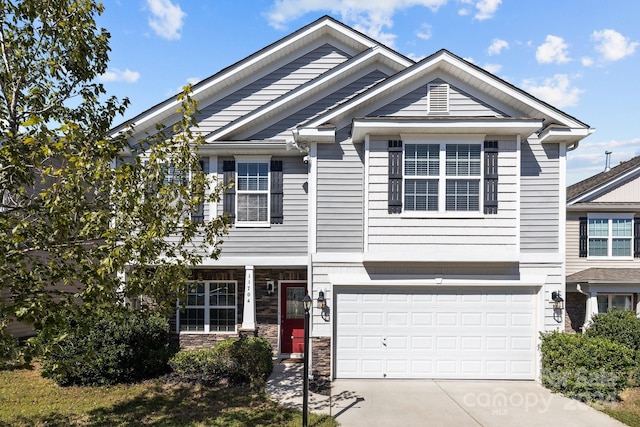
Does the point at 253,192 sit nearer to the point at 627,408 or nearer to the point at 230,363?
the point at 230,363

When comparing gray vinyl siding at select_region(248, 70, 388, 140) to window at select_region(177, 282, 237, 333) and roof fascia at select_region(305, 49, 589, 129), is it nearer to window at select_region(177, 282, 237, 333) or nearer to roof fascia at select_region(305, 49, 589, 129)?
roof fascia at select_region(305, 49, 589, 129)

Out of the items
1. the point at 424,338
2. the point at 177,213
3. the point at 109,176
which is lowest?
the point at 424,338

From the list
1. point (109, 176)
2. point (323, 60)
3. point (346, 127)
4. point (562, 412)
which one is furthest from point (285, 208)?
point (562, 412)

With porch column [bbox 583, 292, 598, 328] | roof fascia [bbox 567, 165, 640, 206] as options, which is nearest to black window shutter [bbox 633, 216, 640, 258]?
roof fascia [bbox 567, 165, 640, 206]

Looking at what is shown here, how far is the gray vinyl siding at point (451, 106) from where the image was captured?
9891 millimetres

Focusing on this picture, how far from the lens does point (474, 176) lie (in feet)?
30.9

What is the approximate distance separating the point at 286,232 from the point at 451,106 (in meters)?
5.23

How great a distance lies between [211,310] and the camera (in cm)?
1141

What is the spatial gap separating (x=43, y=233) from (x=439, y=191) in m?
7.62

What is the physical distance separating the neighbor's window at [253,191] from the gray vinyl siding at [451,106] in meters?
3.36

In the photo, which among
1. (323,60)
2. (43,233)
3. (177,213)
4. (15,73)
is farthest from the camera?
(323,60)

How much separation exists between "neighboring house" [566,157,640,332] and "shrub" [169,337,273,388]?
32.7 ft

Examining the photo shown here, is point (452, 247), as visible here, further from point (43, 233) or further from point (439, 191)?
point (43, 233)

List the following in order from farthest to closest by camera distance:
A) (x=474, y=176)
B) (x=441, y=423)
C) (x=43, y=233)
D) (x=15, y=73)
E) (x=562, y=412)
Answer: (x=474, y=176)
(x=562, y=412)
(x=441, y=423)
(x=15, y=73)
(x=43, y=233)
